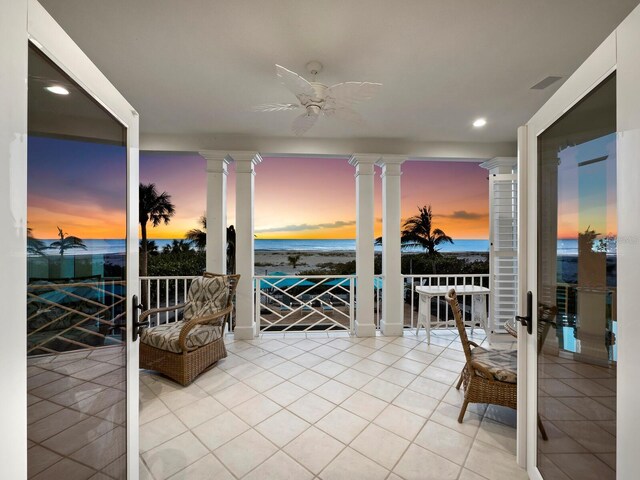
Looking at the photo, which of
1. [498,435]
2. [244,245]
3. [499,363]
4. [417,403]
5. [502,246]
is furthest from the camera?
[244,245]

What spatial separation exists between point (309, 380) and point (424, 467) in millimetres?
1211

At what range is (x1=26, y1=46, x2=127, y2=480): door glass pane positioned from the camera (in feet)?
2.45

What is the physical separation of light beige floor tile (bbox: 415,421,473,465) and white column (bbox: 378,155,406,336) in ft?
6.30

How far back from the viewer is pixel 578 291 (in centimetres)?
117

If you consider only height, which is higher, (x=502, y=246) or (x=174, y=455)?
(x=502, y=246)

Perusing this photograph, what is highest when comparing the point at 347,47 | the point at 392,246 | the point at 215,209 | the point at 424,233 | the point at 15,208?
the point at 347,47

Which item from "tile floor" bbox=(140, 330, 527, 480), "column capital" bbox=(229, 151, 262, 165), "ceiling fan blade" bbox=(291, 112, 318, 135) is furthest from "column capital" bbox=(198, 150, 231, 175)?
"tile floor" bbox=(140, 330, 527, 480)

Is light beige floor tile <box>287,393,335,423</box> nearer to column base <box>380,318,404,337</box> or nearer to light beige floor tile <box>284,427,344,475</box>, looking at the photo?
light beige floor tile <box>284,427,344,475</box>

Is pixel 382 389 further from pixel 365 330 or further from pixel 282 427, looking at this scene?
pixel 365 330

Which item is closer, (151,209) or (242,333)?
(242,333)

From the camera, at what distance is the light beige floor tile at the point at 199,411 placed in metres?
2.00

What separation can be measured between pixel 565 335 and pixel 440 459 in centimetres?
106

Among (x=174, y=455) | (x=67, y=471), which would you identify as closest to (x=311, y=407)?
(x=174, y=455)

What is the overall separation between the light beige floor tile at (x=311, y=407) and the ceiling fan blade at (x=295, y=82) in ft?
7.89
